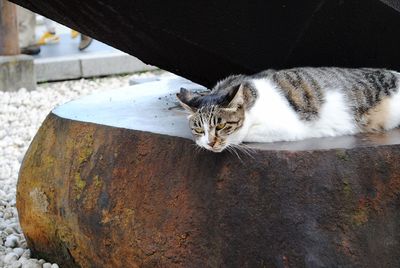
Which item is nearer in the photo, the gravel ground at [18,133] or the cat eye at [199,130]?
the cat eye at [199,130]

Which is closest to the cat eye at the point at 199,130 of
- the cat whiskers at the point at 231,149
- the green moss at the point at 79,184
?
the cat whiskers at the point at 231,149

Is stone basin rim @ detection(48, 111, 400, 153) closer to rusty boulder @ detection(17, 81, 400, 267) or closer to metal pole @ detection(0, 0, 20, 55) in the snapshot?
rusty boulder @ detection(17, 81, 400, 267)

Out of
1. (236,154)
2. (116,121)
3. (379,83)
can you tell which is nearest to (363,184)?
(236,154)

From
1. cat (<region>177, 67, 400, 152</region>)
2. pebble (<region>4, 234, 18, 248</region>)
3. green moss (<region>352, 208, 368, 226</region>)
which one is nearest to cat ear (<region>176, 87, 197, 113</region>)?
cat (<region>177, 67, 400, 152</region>)

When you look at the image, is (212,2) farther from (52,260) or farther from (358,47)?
(52,260)

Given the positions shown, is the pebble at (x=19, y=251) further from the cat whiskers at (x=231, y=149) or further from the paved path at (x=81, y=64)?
the paved path at (x=81, y=64)

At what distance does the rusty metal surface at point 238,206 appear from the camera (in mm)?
2422

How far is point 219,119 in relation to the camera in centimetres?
249

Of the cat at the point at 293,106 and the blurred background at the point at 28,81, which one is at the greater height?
the cat at the point at 293,106

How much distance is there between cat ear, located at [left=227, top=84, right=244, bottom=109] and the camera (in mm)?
2490

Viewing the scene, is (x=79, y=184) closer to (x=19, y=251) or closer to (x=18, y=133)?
(x=19, y=251)

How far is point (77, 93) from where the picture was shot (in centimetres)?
736

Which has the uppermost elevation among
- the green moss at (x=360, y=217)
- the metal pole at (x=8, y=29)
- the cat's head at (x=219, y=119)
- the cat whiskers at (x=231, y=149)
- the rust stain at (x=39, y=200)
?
the cat's head at (x=219, y=119)

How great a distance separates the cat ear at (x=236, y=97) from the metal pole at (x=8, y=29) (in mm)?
5111
